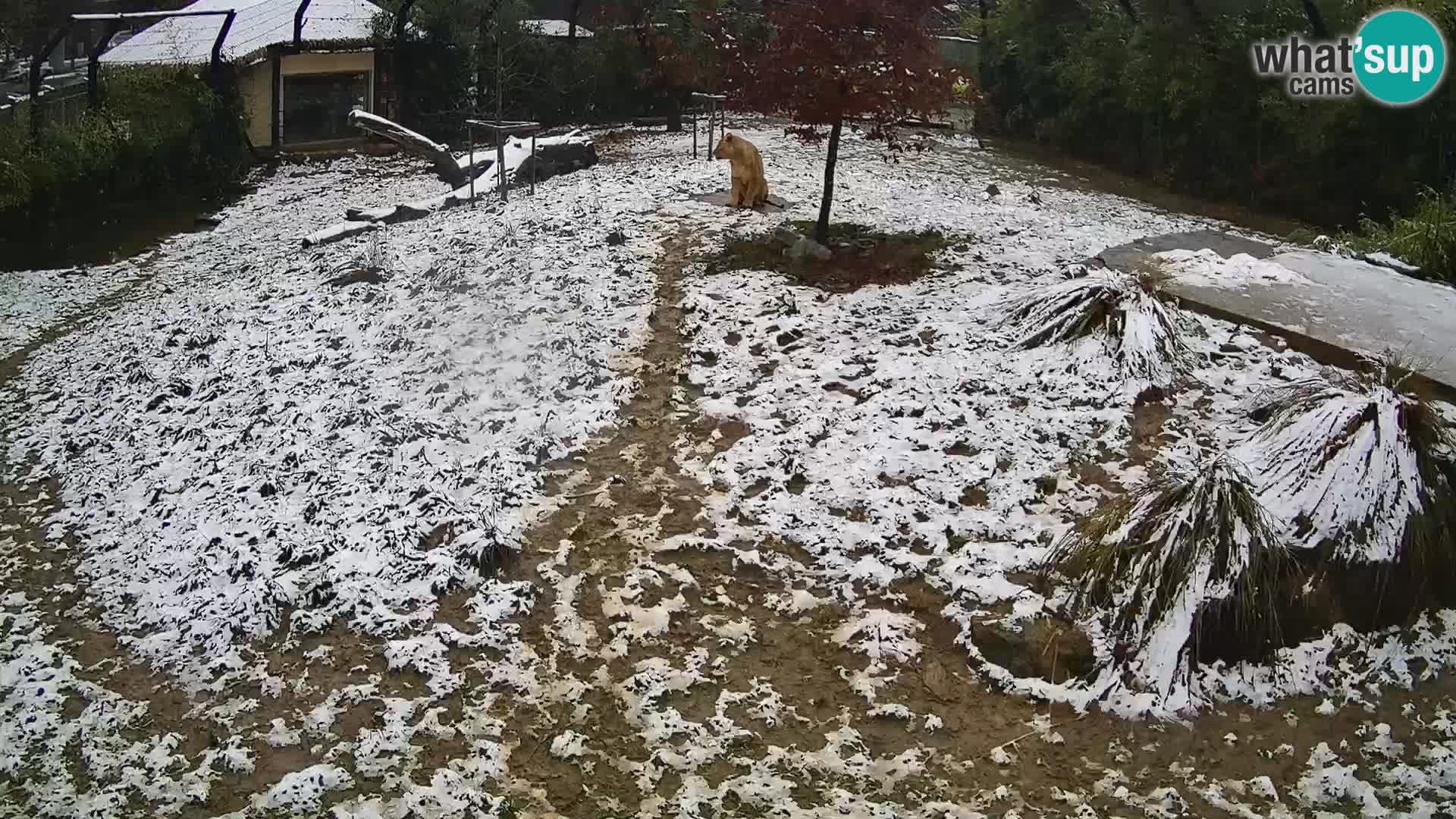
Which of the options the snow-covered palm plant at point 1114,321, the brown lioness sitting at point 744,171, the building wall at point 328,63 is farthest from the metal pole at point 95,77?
the snow-covered palm plant at point 1114,321

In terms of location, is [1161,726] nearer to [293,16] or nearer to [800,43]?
[800,43]

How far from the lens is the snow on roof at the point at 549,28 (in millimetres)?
20969

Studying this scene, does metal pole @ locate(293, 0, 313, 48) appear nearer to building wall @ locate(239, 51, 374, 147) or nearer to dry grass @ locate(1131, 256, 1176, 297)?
building wall @ locate(239, 51, 374, 147)

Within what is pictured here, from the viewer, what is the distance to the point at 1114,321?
21.2ft

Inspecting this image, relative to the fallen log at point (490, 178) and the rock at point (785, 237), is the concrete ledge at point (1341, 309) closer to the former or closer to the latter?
the rock at point (785, 237)

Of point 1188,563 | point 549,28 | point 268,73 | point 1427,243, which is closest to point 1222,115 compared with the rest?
point 1427,243

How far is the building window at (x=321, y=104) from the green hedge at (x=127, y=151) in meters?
2.40

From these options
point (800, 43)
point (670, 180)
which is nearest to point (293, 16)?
point (670, 180)

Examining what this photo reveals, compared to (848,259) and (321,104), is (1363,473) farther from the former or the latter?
(321,104)

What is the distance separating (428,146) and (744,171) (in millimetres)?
6164

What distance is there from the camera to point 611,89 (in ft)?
67.8

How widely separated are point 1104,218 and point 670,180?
4657mm

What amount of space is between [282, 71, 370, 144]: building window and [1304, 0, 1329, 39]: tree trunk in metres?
14.8

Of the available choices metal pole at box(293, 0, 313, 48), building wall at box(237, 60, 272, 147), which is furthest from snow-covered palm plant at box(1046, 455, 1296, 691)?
metal pole at box(293, 0, 313, 48)
